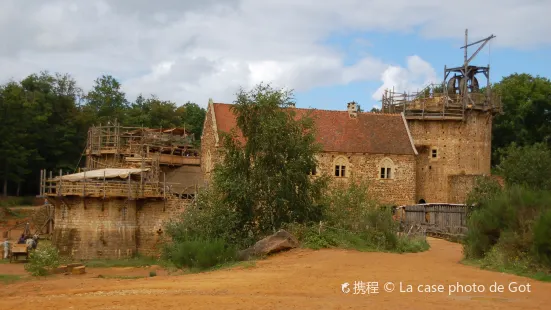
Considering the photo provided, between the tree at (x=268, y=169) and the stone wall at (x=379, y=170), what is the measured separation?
1673 cm

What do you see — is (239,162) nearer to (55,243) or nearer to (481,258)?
(481,258)

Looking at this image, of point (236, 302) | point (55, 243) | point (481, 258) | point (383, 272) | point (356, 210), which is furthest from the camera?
point (55, 243)

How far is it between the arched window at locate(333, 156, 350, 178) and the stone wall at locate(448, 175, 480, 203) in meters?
7.72

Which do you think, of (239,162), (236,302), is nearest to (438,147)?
(239,162)

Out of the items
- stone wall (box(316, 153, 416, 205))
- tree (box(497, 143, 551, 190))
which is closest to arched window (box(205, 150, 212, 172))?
stone wall (box(316, 153, 416, 205))

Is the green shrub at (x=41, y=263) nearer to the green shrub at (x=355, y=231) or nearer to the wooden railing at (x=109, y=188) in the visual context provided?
the wooden railing at (x=109, y=188)

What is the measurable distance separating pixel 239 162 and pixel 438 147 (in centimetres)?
2392

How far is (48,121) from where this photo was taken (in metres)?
60.2

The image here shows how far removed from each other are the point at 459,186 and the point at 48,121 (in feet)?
120

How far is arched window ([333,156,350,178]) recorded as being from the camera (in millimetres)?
45406

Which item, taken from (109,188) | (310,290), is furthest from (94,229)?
(310,290)

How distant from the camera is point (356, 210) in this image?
1205 inches

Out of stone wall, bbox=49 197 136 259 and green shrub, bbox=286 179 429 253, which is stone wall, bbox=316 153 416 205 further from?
green shrub, bbox=286 179 429 253

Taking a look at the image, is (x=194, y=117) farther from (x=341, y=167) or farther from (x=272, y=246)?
(x=272, y=246)
